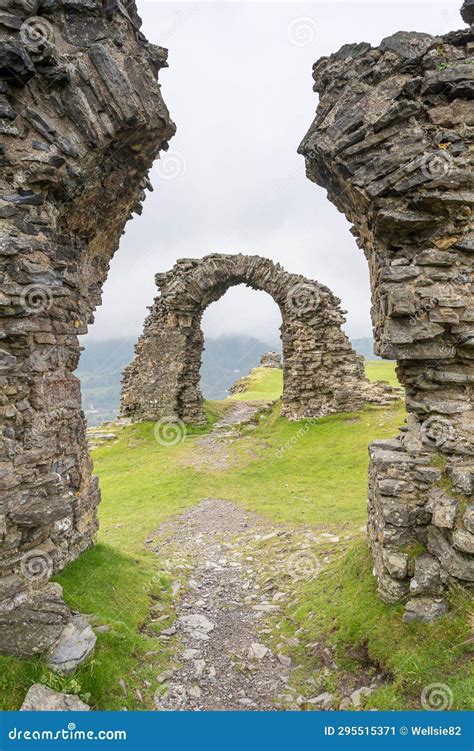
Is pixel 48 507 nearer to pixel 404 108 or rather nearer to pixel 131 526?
pixel 131 526

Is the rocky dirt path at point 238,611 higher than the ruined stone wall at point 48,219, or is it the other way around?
the ruined stone wall at point 48,219

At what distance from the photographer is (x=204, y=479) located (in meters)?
16.0

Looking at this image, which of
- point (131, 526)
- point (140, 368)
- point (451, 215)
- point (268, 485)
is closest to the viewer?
point (451, 215)

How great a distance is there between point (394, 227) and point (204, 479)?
1171cm

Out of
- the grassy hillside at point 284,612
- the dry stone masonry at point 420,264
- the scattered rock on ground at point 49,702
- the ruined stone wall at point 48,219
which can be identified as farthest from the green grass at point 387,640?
the ruined stone wall at point 48,219

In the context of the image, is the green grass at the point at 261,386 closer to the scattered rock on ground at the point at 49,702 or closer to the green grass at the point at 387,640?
the green grass at the point at 387,640

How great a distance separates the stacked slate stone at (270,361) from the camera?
176ft

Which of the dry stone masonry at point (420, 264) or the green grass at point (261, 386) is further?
the green grass at point (261, 386)

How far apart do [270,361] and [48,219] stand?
159ft

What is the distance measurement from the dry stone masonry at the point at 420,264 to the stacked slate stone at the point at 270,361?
46120mm

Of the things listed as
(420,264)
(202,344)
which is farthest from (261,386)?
(420,264)

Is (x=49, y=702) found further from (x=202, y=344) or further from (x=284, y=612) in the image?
(x=202, y=344)

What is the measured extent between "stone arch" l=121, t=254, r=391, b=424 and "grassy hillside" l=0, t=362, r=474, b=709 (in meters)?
5.53

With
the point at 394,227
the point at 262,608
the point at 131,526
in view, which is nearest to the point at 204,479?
the point at 131,526
